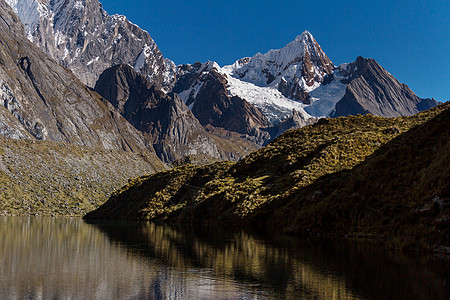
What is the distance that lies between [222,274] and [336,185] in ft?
109

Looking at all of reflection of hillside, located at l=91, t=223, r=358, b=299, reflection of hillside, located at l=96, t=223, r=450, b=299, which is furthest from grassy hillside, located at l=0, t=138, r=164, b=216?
reflection of hillside, located at l=96, t=223, r=450, b=299

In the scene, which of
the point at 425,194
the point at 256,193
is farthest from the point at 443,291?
the point at 256,193

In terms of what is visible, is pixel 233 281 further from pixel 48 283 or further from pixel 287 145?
pixel 287 145

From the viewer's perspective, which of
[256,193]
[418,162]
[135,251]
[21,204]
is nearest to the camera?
[135,251]

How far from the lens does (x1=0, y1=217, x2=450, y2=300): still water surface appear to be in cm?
1734

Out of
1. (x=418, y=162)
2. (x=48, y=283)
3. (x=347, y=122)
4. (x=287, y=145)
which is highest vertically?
(x=347, y=122)

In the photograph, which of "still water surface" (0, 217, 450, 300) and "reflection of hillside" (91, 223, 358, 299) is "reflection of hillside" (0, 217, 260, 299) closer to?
"still water surface" (0, 217, 450, 300)

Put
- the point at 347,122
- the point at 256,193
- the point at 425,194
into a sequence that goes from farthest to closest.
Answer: the point at 347,122 < the point at 256,193 < the point at 425,194

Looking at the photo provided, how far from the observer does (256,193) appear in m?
68.4

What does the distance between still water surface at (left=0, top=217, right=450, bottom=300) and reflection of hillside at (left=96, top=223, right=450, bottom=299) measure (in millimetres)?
43

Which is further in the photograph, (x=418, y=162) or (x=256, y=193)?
(x=256, y=193)

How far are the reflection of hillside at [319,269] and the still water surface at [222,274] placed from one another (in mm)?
43

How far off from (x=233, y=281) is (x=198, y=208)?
63850 mm

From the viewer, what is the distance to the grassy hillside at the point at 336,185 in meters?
36.0
